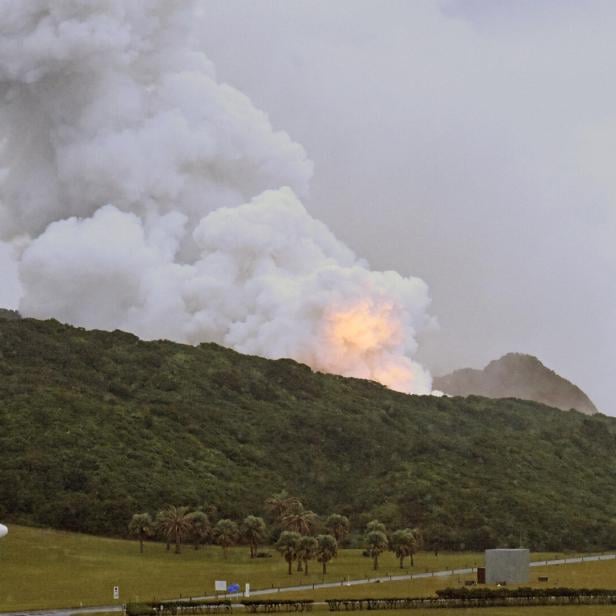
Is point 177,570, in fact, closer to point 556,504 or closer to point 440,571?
point 440,571

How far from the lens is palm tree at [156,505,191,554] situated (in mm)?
152375

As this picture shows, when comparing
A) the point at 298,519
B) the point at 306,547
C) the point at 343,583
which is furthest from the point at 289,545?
the point at 298,519

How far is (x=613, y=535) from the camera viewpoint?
184 metres

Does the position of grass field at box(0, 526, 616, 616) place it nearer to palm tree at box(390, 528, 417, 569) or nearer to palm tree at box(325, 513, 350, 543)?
palm tree at box(390, 528, 417, 569)

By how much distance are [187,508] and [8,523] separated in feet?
72.5

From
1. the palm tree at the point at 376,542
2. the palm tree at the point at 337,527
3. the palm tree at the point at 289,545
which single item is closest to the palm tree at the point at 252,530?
the palm tree at the point at 337,527

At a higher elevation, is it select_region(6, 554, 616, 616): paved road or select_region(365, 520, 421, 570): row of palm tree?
select_region(365, 520, 421, 570): row of palm tree

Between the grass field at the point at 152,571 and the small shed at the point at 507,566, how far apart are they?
3290 millimetres

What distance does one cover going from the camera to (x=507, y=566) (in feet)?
393

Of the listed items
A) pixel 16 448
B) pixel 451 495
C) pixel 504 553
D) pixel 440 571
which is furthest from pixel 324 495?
pixel 504 553

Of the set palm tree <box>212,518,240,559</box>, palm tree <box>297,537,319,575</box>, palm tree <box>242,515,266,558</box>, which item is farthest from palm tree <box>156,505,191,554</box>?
palm tree <box>297,537,319,575</box>

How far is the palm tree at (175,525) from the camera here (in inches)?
5999

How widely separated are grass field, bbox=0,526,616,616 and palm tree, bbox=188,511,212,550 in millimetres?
1824

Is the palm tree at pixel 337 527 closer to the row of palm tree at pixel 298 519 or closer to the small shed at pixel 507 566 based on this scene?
the row of palm tree at pixel 298 519
